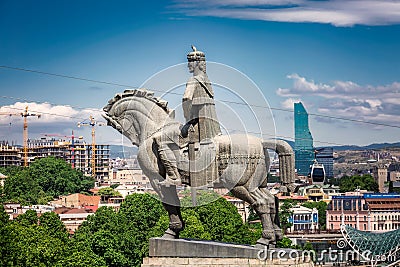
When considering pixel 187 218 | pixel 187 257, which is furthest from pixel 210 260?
pixel 187 218

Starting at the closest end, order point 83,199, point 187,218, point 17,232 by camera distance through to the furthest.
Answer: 1. point 17,232
2. point 187,218
3. point 83,199

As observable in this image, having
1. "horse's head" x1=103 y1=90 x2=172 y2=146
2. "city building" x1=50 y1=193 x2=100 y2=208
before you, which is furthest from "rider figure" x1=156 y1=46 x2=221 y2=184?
"city building" x1=50 y1=193 x2=100 y2=208

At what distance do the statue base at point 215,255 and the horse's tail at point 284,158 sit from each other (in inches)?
69.9

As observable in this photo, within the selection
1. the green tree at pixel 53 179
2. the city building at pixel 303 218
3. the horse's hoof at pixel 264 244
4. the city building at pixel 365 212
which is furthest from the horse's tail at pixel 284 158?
the green tree at pixel 53 179

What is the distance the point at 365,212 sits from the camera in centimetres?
14838

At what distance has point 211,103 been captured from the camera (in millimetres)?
24156

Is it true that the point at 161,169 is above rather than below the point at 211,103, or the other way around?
below

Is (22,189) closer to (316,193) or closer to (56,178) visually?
(56,178)

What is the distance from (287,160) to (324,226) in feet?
432

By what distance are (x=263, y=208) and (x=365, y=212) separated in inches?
5004

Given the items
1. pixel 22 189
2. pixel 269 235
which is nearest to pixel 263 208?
pixel 269 235

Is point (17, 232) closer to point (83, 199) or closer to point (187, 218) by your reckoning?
point (187, 218)

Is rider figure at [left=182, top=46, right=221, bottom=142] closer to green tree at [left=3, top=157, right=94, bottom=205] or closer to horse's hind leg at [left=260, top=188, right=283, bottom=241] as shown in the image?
horse's hind leg at [left=260, top=188, right=283, bottom=241]

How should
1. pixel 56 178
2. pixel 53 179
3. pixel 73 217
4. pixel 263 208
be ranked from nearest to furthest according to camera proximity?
pixel 263 208 → pixel 73 217 → pixel 53 179 → pixel 56 178
